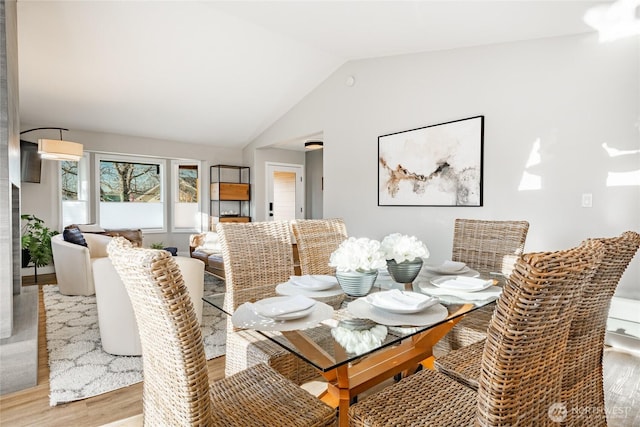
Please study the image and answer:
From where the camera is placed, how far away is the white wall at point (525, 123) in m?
2.78

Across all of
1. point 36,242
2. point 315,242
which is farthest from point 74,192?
A: point 315,242

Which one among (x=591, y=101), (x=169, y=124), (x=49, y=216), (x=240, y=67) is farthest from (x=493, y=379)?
(x=49, y=216)

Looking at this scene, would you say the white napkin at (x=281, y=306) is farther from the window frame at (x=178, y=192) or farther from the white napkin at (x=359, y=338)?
the window frame at (x=178, y=192)

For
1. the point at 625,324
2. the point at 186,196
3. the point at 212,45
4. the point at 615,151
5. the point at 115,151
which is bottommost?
the point at 625,324

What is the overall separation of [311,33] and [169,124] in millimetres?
3340

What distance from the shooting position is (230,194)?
722 centimetres

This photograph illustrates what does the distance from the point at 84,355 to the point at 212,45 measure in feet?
11.7

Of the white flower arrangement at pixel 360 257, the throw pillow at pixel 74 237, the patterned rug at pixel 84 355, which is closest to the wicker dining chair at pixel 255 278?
the white flower arrangement at pixel 360 257

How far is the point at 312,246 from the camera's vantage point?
7.61 feet

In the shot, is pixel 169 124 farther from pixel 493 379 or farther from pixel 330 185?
pixel 493 379

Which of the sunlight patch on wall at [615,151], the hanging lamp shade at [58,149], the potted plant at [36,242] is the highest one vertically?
the hanging lamp shade at [58,149]

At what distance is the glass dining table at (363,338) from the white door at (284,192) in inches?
230

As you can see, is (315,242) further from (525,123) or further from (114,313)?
(525,123)

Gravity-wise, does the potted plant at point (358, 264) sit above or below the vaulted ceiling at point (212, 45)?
below
